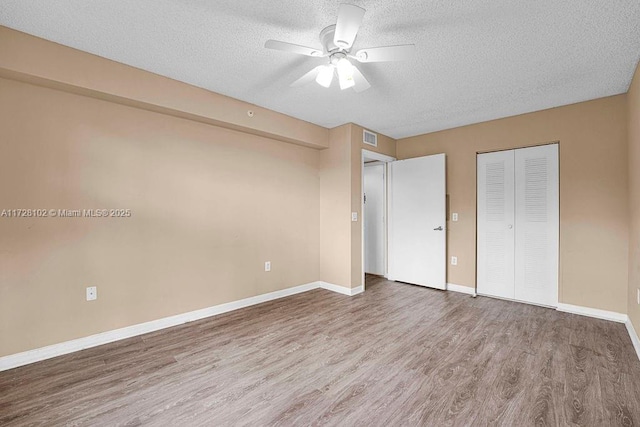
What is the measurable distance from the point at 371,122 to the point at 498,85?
1610 millimetres

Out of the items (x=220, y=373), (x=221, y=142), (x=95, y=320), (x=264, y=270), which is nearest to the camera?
(x=220, y=373)

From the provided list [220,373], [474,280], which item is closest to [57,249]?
[220,373]

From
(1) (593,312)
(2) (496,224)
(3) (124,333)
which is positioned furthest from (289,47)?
(1) (593,312)

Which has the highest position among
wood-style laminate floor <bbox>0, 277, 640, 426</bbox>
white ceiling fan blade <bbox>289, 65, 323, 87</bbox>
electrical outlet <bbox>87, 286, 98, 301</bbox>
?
white ceiling fan blade <bbox>289, 65, 323, 87</bbox>

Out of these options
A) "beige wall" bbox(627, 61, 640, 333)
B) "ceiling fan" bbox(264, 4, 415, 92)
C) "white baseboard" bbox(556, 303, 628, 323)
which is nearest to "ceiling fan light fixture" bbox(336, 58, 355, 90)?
"ceiling fan" bbox(264, 4, 415, 92)

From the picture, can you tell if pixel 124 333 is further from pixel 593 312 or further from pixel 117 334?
pixel 593 312

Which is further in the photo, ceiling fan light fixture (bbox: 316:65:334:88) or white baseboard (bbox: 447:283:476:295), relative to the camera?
white baseboard (bbox: 447:283:476:295)

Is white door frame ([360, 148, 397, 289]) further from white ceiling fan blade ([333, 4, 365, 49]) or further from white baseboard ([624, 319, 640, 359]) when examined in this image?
white baseboard ([624, 319, 640, 359])

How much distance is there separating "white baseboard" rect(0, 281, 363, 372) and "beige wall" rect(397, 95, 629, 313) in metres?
2.74

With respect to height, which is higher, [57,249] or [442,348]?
[57,249]

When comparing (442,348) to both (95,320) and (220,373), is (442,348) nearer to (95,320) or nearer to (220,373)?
(220,373)

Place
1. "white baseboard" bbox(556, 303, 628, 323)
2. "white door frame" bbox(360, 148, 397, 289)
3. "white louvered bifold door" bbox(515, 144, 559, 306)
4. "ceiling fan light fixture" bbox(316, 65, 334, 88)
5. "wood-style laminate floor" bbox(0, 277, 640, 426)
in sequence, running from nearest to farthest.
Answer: "wood-style laminate floor" bbox(0, 277, 640, 426)
"ceiling fan light fixture" bbox(316, 65, 334, 88)
"white baseboard" bbox(556, 303, 628, 323)
"white louvered bifold door" bbox(515, 144, 559, 306)
"white door frame" bbox(360, 148, 397, 289)

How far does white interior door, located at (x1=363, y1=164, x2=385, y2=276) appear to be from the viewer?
16.9ft

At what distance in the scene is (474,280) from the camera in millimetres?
4043
